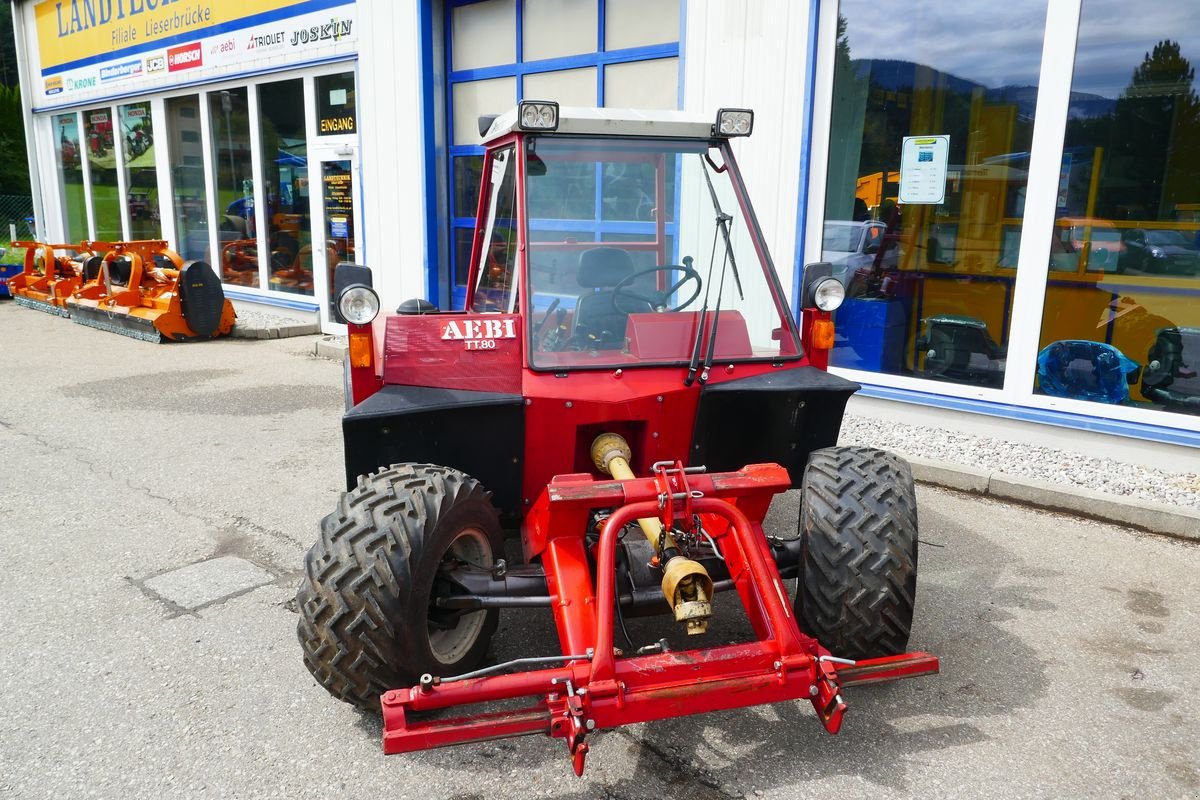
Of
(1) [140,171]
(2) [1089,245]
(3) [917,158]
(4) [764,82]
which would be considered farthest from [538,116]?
(1) [140,171]

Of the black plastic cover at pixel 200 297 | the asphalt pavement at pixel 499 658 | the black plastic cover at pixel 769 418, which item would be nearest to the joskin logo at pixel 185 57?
the black plastic cover at pixel 200 297

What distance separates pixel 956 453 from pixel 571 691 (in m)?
4.38

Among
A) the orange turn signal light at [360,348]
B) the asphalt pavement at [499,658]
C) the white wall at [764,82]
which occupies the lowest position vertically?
the asphalt pavement at [499,658]

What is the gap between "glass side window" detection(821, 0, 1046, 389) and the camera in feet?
20.3

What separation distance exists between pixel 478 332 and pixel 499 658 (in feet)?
4.21

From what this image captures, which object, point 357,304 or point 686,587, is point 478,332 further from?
point 686,587

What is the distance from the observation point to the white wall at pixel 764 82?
22.2 feet

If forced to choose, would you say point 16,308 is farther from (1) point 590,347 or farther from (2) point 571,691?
(2) point 571,691

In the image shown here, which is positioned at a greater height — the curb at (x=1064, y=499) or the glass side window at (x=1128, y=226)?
the glass side window at (x=1128, y=226)

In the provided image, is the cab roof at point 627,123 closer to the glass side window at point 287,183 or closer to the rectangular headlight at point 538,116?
the rectangular headlight at point 538,116

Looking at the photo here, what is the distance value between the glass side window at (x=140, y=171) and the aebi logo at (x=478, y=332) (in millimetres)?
13504

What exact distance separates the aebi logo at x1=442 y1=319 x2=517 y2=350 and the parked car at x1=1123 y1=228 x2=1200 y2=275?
4.75 metres

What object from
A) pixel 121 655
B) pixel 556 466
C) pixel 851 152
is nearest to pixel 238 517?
pixel 121 655

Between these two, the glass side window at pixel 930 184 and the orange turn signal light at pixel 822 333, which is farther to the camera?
the glass side window at pixel 930 184
